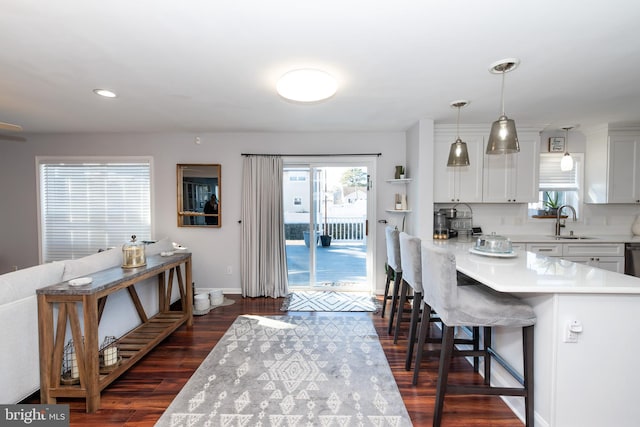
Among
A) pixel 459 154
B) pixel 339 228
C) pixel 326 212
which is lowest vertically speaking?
pixel 339 228

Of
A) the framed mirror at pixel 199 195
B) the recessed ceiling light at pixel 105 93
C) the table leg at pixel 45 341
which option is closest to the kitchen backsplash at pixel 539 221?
the framed mirror at pixel 199 195

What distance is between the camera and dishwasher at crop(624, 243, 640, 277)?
3.46 m

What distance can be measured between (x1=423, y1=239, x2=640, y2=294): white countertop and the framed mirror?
3.41 meters

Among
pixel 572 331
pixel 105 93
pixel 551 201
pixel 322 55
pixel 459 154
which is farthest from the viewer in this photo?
pixel 551 201

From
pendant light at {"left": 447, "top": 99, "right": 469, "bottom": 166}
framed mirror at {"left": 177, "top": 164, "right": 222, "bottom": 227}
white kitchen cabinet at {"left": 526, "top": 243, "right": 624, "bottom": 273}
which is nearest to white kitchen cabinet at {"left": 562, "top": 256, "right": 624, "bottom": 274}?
white kitchen cabinet at {"left": 526, "top": 243, "right": 624, "bottom": 273}

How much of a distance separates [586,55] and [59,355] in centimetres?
419

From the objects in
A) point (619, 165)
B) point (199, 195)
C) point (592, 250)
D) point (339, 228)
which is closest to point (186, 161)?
point (199, 195)

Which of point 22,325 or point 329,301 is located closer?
point 22,325

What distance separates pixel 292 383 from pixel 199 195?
122 inches

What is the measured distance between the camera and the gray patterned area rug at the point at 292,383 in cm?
180

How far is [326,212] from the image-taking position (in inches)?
170

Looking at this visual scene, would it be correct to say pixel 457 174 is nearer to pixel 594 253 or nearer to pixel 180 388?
pixel 594 253

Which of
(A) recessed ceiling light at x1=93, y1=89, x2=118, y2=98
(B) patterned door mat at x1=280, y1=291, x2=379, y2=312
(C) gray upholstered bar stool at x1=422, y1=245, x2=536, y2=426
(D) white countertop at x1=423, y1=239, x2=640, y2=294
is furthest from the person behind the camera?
(B) patterned door mat at x1=280, y1=291, x2=379, y2=312

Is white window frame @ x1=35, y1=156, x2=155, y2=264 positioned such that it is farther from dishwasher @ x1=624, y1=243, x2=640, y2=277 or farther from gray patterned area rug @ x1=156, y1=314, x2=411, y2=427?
dishwasher @ x1=624, y1=243, x2=640, y2=277
